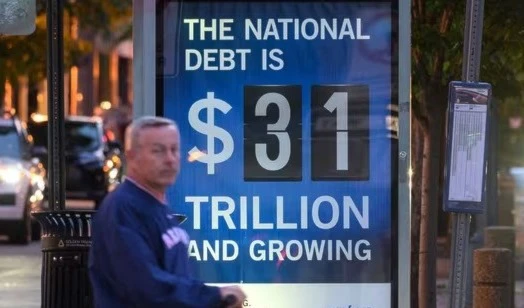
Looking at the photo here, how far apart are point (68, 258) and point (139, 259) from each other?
3537 millimetres

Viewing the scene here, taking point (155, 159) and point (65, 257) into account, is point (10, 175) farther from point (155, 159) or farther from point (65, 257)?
point (155, 159)

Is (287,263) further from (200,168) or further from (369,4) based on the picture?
(369,4)

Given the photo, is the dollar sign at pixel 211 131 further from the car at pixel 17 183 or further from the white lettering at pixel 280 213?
the car at pixel 17 183

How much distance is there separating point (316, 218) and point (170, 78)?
108 cm

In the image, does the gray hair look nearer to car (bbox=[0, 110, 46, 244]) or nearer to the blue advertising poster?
the blue advertising poster

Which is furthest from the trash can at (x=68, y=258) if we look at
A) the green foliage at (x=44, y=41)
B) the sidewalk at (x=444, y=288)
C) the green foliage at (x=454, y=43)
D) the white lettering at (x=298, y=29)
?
the green foliage at (x=44, y=41)

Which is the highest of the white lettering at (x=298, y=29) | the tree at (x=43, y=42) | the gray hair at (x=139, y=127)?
the tree at (x=43, y=42)

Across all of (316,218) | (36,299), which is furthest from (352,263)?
(36,299)

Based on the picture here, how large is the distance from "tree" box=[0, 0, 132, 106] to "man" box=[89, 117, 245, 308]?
24.3 meters

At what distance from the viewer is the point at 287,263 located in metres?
8.34

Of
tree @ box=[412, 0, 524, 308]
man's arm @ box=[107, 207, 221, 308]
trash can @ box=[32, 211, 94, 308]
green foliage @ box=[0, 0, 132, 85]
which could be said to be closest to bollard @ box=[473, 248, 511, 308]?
tree @ box=[412, 0, 524, 308]

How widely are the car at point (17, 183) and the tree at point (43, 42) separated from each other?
5143 mm

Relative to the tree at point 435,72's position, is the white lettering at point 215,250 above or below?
below

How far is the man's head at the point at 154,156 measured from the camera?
5203mm
